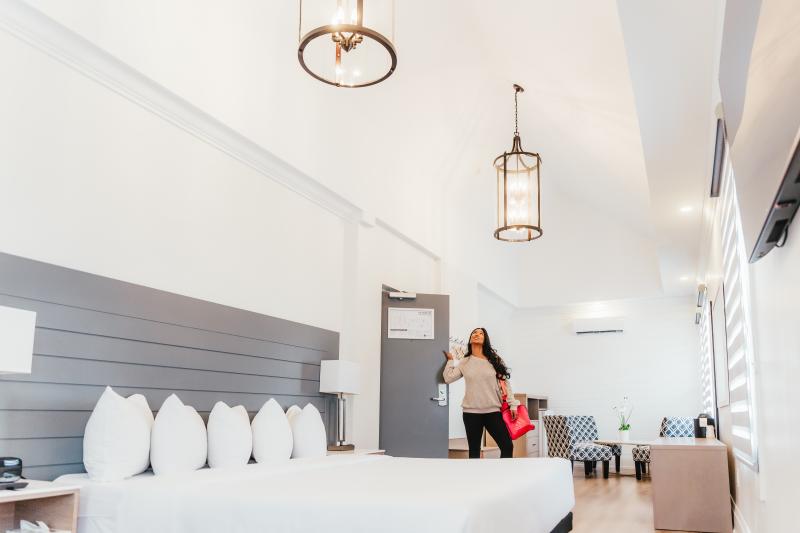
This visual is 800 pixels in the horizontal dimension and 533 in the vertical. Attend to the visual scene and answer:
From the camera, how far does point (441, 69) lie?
272 inches

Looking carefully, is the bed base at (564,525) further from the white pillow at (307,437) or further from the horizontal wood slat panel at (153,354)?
the horizontal wood slat panel at (153,354)

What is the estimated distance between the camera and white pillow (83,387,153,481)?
2943 mm

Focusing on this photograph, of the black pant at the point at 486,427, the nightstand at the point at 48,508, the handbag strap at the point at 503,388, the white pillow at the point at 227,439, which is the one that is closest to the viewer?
the nightstand at the point at 48,508

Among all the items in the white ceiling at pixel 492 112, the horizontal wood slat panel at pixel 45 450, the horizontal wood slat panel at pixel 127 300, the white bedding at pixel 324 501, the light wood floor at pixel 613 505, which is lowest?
the light wood floor at pixel 613 505

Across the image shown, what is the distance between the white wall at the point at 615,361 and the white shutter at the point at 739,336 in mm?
5527

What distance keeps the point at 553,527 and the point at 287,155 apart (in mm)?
2992

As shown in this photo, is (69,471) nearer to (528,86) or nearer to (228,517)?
(228,517)

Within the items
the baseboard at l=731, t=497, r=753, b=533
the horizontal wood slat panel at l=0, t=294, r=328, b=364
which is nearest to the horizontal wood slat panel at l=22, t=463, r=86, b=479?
the horizontal wood slat panel at l=0, t=294, r=328, b=364

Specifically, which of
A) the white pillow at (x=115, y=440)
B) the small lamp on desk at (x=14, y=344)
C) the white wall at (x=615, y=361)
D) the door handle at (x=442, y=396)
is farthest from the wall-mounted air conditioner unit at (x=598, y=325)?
the small lamp on desk at (x=14, y=344)

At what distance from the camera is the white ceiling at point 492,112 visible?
368 cm

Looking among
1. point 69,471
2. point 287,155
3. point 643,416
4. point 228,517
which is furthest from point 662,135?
point 643,416

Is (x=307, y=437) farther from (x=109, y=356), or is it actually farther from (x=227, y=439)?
(x=109, y=356)

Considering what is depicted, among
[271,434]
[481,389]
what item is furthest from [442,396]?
[271,434]

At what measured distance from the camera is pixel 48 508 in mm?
2660
